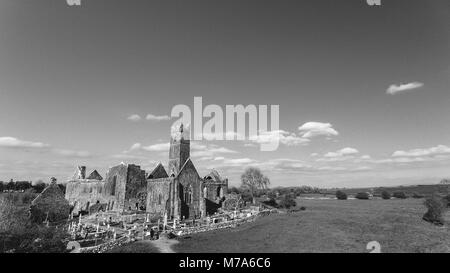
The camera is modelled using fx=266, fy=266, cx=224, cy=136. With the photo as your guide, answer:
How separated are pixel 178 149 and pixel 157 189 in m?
9.01

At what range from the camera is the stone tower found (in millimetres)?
46781

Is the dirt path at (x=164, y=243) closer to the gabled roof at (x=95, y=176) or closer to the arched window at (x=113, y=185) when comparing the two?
the arched window at (x=113, y=185)

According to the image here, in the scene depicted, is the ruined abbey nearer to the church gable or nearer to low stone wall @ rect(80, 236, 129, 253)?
the church gable

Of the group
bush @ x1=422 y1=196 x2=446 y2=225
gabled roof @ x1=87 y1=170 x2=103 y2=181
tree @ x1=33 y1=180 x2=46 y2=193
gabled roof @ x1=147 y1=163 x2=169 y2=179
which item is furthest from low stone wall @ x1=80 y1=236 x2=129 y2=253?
tree @ x1=33 y1=180 x2=46 y2=193

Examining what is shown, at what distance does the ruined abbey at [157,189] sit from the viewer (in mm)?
38906

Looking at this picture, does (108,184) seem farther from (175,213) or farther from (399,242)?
(399,242)

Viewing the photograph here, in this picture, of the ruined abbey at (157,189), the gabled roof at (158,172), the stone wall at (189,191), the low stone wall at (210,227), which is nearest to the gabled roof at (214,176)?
the ruined abbey at (157,189)

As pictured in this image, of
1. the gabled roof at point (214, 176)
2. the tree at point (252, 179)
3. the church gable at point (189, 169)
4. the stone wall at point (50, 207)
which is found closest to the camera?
the stone wall at point (50, 207)

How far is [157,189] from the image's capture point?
40438mm

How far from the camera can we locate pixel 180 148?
4703 centimetres

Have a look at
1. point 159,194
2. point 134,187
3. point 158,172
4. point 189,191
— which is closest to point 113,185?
point 134,187

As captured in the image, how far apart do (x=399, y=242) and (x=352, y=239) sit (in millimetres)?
6344
